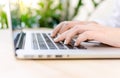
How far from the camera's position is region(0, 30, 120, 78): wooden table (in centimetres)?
57

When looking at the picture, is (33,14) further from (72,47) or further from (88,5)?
(72,47)

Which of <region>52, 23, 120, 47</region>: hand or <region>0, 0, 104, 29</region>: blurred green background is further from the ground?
<region>52, 23, 120, 47</region>: hand

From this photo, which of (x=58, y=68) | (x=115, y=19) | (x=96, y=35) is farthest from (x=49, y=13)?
(x=58, y=68)

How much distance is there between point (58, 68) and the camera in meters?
0.63

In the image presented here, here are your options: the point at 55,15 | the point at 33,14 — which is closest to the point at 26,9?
the point at 33,14

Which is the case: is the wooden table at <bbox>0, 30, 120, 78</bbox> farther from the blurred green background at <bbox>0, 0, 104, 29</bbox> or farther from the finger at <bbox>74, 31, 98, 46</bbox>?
the blurred green background at <bbox>0, 0, 104, 29</bbox>

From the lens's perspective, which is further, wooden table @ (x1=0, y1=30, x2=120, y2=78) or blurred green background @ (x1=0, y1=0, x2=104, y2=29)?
blurred green background @ (x1=0, y1=0, x2=104, y2=29)

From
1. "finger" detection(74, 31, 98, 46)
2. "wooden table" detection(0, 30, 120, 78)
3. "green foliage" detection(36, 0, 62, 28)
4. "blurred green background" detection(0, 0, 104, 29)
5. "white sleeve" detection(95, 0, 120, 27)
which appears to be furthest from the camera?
"green foliage" detection(36, 0, 62, 28)

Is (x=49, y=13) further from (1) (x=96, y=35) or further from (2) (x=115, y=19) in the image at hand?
(1) (x=96, y=35)

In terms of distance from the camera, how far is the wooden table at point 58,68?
57 centimetres

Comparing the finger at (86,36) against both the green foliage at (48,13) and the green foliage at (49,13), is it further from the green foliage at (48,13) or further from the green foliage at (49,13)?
the green foliage at (48,13)

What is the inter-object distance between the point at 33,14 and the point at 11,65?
2.33 meters

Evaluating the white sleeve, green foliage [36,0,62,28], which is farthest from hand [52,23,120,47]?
green foliage [36,0,62,28]

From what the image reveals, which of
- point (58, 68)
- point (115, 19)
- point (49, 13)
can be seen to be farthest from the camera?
point (49, 13)
